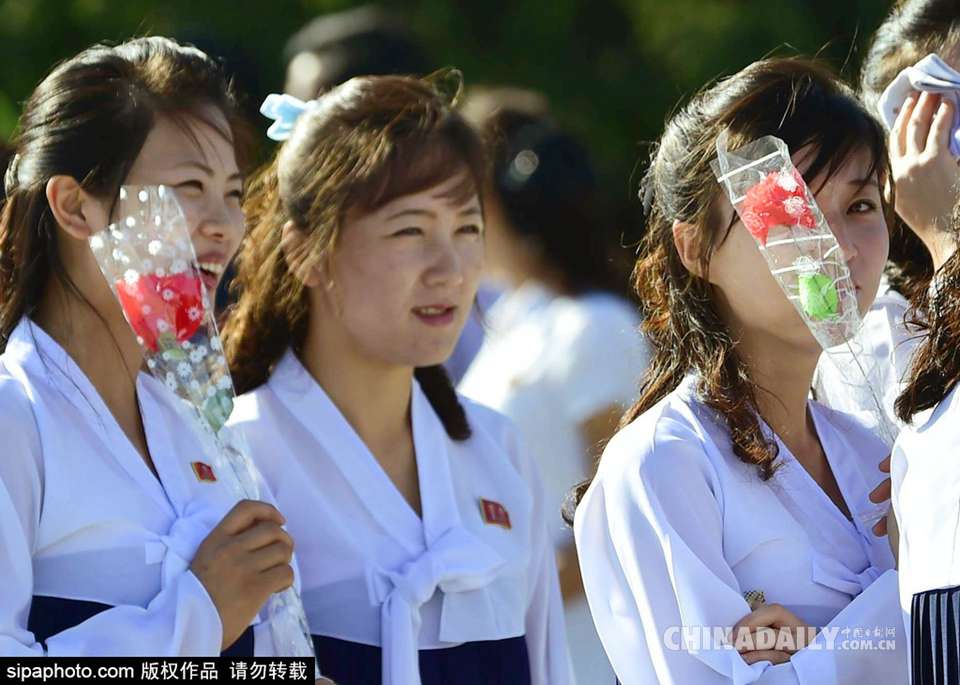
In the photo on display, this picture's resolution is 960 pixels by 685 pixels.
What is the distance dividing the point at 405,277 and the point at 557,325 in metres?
1.06

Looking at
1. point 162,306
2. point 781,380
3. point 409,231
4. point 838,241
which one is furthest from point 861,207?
point 162,306

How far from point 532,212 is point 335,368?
118 cm

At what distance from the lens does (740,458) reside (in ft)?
8.70

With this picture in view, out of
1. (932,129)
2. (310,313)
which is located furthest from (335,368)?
(932,129)

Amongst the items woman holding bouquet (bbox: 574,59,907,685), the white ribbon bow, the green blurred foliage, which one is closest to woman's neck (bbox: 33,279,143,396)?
the white ribbon bow

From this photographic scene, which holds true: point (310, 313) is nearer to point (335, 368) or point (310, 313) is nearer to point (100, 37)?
point (335, 368)

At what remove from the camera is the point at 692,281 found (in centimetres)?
286

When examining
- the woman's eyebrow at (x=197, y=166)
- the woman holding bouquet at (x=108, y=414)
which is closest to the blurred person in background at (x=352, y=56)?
the woman holding bouquet at (x=108, y=414)

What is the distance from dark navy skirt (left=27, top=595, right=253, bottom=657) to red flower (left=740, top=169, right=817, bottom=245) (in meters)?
1.19

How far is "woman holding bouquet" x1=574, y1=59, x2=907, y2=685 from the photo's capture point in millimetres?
2504

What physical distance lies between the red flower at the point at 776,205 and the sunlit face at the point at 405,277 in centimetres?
67

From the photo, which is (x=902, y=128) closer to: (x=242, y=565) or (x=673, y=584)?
(x=673, y=584)

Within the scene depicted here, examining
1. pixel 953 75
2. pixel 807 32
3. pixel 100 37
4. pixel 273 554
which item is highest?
pixel 100 37

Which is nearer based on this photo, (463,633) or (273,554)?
(273,554)
